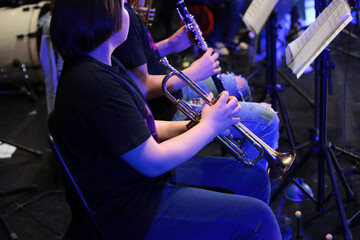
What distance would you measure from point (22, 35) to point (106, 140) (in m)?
3.84

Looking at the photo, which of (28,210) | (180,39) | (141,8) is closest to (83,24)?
(180,39)

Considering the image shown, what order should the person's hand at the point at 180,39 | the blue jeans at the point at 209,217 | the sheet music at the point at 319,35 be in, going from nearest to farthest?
the blue jeans at the point at 209,217
the sheet music at the point at 319,35
the person's hand at the point at 180,39

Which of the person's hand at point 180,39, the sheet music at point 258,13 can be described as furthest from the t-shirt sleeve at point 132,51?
the sheet music at point 258,13

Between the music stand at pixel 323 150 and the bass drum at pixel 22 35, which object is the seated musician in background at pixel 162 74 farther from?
the bass drum at pixel 22 35

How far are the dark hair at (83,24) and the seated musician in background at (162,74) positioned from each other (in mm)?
614

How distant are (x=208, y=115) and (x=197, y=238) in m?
0.43

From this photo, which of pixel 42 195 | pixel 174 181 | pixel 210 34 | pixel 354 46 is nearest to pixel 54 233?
pixel 42 195

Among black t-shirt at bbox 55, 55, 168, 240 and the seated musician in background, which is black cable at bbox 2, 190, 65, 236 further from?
black t-shirt at bbox 55, 55, 168, 240

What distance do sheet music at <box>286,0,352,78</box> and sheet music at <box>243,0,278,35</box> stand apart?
0.82m

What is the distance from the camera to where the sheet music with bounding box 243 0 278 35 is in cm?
253

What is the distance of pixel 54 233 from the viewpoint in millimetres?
2320

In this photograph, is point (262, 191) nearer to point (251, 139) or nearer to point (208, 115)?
point (251, 139)

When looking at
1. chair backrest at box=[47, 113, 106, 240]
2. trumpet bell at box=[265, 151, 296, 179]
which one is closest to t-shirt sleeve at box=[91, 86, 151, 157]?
chair backrest at box=[47, 113, 106, 240]

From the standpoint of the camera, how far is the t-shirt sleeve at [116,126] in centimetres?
114
